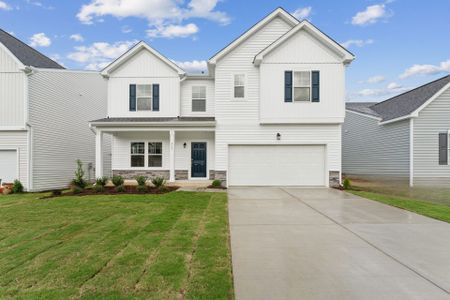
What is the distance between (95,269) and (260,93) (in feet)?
39.0

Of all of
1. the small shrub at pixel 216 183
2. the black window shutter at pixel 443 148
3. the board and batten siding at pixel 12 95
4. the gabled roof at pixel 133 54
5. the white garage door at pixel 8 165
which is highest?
the gabled roof at pixel 133 54

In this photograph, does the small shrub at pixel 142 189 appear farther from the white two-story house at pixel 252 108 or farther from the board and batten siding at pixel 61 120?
the board and batten siding at pixel 61 120

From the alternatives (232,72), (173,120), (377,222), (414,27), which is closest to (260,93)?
(232,72)

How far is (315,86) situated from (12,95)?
15.7 m

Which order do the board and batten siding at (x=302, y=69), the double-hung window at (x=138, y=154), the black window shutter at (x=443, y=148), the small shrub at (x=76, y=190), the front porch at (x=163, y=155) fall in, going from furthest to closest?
the double-hung window at (x=138, y=154) < the front porch at (x=163, y=155) < the black window shutter at (x=443, y=148) < the board and batten siding at (x=302, y=69) < the small shrub at (x=76, y=190)

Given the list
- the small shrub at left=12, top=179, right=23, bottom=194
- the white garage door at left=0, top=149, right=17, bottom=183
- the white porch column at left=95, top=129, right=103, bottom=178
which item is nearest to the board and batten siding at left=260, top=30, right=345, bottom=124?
the white porch column at left=95, top=129, right=103, bottom=178

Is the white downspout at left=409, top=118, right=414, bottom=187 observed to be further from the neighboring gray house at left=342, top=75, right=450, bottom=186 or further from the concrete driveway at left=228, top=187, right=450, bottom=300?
the concrete driveway at left=228, top=187, right=450, bottom=300

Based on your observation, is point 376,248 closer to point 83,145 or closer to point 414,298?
point 414,298

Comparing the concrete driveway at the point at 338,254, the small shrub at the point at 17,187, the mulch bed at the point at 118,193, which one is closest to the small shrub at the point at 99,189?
the mulch bed at the point at 118,193

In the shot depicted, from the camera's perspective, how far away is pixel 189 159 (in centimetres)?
1638

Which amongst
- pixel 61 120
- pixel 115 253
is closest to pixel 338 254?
pixel 115 253

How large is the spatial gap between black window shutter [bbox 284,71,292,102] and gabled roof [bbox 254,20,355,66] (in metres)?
1.46

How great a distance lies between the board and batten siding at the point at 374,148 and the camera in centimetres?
1573

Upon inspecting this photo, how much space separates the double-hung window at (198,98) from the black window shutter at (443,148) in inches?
507
